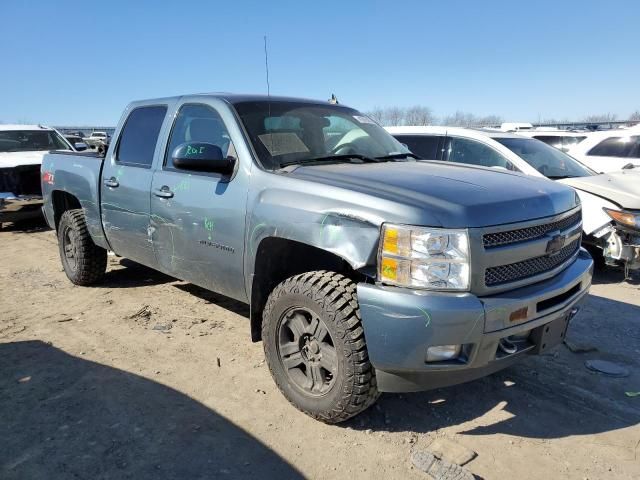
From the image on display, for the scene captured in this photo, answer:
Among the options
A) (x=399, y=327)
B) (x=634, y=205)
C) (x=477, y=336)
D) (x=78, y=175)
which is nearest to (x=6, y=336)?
(x=78, y=175)

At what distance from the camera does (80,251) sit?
17.1 ft

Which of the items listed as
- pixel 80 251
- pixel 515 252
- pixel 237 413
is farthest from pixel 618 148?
pixel 80 251

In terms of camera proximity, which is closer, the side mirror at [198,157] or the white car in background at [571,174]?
the side mirror at [198,157]

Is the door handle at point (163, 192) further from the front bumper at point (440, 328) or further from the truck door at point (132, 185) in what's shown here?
the front bumper at point (440, 328)

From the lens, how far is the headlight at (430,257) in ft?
7.73

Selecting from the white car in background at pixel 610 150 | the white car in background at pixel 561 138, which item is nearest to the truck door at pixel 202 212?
the white car in background at pixel 610 150

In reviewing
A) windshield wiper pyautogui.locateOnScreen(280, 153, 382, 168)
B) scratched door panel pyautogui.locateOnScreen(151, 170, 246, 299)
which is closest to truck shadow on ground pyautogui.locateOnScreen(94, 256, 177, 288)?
scratched door panel pyautogui.locateOnScreen(151, 170, 246, 299)

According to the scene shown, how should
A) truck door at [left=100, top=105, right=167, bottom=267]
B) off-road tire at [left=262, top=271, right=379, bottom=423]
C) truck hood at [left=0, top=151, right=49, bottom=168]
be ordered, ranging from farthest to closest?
truck hood at [left=0, top=151, right=49, bottom=168] < truck door at [left=100, top=105, right=167, bottom=267] < off-road tire at [left=262, top=271, right=379, bottom=423]

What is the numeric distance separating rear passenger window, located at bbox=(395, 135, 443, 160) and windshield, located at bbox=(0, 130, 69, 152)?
765cm

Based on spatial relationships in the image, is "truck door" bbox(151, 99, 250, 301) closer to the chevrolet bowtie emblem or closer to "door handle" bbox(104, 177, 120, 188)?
"door handle" bbox(104, 177, 120, 188)

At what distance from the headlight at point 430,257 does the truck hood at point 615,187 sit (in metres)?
4.11

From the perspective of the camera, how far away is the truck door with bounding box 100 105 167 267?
13.5 feet

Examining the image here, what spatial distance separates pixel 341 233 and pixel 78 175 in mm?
3590

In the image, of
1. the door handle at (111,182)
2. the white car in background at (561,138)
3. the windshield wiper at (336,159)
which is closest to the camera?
the windshield wiper at (336,159)
